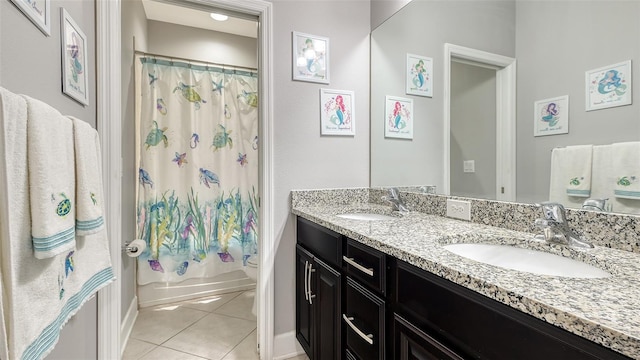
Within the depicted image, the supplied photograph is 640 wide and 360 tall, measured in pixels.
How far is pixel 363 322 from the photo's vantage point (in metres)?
1.05

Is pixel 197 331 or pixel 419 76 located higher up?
pixel 419 76

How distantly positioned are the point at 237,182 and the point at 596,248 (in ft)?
7.55

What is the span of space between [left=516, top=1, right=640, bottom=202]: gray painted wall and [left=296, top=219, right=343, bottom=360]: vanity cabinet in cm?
81

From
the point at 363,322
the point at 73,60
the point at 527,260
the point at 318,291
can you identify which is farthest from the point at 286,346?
the point at 73,60

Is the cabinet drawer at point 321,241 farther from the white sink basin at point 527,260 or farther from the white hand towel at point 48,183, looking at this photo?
the white hand towel at point 48,183

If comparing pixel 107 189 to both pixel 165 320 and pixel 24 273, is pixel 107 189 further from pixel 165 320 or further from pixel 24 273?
pixel 165 320

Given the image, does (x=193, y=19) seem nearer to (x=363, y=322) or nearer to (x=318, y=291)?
(x=318, y=291)

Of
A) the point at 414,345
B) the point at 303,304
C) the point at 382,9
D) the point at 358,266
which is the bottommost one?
the point at 303,304

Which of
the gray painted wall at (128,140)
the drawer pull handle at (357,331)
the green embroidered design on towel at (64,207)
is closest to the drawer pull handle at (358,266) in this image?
the drawer pull handle at (357,331)

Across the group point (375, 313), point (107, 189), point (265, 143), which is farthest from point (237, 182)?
point (375, 313)

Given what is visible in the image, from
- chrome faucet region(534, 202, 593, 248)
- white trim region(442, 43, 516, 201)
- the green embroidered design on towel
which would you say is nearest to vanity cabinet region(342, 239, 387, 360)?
chrome faucet region(534, 202, 593, 248)

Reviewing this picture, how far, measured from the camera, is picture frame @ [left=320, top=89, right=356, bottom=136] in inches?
72.1

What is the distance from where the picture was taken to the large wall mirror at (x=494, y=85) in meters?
0.90

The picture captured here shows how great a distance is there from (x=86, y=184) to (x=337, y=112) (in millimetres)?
1371
